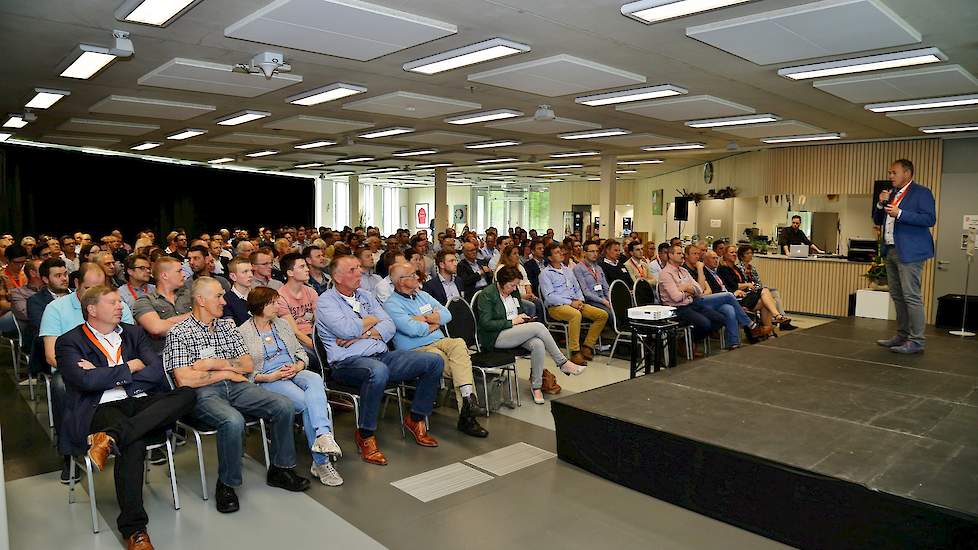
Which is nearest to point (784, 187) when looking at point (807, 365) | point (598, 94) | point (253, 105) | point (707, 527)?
point (598, 94)

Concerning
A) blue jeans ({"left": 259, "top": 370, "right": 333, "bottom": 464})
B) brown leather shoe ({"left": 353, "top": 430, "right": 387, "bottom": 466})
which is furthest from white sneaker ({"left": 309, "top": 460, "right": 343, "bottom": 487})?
brown leather shoe ({"left": 353, "top": 430, "right": 387, "bottom": 466})

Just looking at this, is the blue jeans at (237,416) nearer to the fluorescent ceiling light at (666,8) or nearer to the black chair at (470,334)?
the black chair at (470,334)

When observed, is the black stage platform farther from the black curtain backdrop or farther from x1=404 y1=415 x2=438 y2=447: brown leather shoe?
the black curtain backdrop

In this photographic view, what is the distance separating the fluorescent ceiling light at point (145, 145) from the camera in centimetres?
1254

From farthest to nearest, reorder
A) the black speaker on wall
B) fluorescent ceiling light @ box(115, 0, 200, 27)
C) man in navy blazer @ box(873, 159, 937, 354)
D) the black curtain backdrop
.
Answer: the black speaker on wall
the black curtain backdrop
man in navy blazer @ box(873, 159, 937, 354)
fluorescent ceiling light @ box(115, 0, 200, 27)

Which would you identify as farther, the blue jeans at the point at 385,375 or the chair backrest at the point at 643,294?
the chair backrest at the point at 643,294

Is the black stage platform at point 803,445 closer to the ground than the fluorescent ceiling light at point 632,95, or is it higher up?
closer to the ground

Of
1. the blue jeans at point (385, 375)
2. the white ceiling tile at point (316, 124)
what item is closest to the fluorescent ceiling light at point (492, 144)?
the white ceiling tile at point (316, 124)

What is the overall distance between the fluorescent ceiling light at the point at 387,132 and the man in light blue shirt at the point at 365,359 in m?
5.90

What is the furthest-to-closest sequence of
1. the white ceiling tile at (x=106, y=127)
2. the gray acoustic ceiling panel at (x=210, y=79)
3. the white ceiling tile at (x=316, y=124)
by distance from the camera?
1. the white ceiling tile at (x=106, y=127)
2. the white ceiling tile at (x=316, y=124)
3. the gray acoustic ceiling panel at (x=210, y=79)

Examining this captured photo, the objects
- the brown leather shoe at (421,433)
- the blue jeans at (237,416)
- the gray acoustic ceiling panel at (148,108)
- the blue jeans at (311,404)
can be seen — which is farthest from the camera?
the gray acoustic ceiling panel at (148,108)

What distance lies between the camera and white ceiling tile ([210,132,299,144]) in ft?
36.4

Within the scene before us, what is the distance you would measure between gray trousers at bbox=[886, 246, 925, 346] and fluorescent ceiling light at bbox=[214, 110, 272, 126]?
7328mm

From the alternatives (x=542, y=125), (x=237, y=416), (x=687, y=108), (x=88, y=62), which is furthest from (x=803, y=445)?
(x=542, y=125)
